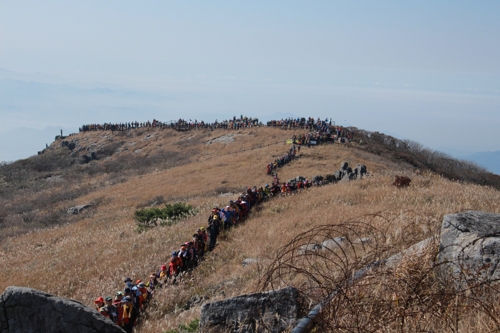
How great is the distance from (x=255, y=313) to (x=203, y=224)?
13919mm

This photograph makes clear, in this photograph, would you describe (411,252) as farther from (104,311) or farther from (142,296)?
(142,296)

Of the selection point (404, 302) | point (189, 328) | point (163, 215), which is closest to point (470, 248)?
point (404, 302)

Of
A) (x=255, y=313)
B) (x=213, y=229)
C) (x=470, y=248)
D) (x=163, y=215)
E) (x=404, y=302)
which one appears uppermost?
(x=470, y=248)

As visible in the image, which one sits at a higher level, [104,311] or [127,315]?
[104,311]

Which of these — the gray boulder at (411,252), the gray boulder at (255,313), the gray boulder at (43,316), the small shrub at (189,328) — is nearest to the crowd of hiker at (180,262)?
the small shrub at (189,328)

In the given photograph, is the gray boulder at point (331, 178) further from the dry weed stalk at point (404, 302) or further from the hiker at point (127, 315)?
the dry weed stalk at point (404, 302)

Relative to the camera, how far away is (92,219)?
28.8 meters

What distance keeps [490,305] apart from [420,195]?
11.2 metres

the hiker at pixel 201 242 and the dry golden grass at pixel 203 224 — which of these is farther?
the hiker at pixel 201 242

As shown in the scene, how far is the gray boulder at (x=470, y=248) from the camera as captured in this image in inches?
209

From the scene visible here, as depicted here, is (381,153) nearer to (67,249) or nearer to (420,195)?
(420,195)

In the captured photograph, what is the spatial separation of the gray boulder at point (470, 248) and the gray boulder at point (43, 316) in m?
4.55

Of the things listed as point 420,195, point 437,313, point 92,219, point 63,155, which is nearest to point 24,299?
point 437,313

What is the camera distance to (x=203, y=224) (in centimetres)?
1933
